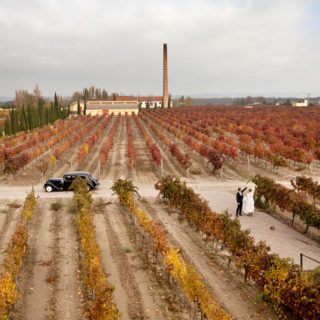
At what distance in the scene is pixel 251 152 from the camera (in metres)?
39.2

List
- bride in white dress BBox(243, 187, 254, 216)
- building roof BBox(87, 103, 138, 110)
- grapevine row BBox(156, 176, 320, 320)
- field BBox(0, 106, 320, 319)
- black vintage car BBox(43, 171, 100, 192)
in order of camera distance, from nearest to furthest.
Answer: grapevine row BBox(156, 176, 320, 320)
field BBox(0, 106, 320, 319)
bride in white dress BBox(243, 187, 254, 216)
black vintage car BBox(43, 171, 100, 192)
building roof BBox(87, 103, 138, 110)

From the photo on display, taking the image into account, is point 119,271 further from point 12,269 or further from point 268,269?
point 268,269

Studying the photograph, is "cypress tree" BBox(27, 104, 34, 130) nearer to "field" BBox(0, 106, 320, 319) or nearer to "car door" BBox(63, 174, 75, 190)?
"field" BBox(0, 106, 320, 319)

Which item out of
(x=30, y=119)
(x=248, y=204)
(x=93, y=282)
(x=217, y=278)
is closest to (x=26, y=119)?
(x=30, y=119)

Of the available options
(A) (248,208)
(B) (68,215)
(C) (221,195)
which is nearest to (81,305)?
(B) (68,215)

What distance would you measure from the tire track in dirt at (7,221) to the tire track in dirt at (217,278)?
733 centimetres

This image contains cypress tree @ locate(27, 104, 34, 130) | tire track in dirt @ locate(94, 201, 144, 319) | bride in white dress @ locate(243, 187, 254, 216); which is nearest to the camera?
tire track in dirt @ locate(94, 201, 144, 319)

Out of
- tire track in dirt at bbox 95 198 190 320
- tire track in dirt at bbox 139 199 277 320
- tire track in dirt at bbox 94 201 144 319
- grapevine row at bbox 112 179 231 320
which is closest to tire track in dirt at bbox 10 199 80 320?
tire track in dirt at bbox 94 201 144 319

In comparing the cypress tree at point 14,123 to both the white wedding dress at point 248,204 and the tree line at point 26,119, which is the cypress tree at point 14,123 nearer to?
the tree line at point 26,119

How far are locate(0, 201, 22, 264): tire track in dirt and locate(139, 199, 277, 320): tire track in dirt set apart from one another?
24.0 ft

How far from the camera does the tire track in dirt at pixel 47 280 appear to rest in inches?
504

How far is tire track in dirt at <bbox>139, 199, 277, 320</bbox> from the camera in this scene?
42.1ft

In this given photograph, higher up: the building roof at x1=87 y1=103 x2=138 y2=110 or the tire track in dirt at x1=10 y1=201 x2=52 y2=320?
the building roof at x1=87 y1=103 x2=138 y2=110

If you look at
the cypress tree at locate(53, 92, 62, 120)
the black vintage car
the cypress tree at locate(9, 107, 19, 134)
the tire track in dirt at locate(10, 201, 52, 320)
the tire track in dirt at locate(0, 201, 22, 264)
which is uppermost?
the cypress tree at locate(53, 92, 62, 120)
